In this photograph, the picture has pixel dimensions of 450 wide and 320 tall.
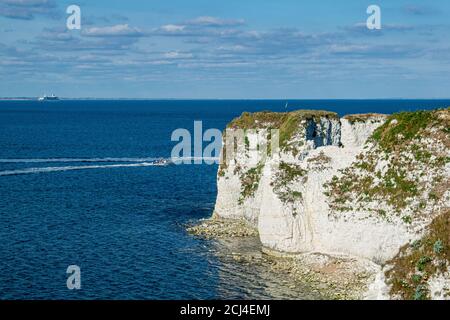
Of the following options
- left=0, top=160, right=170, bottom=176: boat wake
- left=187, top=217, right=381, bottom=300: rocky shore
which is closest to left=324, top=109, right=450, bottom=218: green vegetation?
left=187, top=217, right=381, bottom=300: rocky shore

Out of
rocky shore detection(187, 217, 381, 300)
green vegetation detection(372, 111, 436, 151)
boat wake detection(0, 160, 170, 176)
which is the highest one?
green vegetation detection(372, 111, 436, 151)

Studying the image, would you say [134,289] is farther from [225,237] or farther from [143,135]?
[143,135]

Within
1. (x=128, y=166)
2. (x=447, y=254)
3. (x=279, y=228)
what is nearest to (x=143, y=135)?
(x=128, y=166)

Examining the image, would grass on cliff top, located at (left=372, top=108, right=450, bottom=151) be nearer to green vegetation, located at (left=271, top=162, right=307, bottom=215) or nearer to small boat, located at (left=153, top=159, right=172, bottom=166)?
green vegetation, located at (left=271, top=162, right=307, bottom=215)

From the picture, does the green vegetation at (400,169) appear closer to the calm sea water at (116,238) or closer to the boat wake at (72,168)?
the calm sea water at (116,238)

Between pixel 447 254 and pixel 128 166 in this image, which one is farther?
pixel 128 166

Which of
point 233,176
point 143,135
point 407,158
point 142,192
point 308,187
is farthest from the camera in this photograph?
point 143,135

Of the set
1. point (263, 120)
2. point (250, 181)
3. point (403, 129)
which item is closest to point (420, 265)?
point (403, 129)
